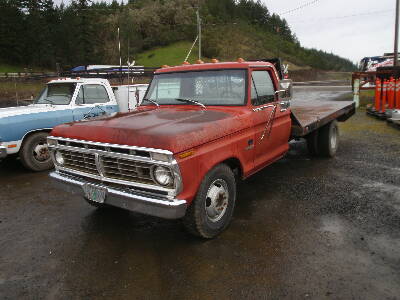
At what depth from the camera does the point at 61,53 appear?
173ft

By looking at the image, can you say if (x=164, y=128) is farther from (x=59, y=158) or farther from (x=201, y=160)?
(x=59, y=158)

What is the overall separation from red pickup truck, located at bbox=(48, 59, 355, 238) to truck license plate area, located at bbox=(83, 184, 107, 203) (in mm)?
11

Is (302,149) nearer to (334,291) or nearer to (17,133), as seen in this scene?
(334,291)

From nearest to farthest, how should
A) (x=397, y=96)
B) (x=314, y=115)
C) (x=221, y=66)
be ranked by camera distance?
(x=221, y=66), (x=314, y=115), (x=397, y=96)

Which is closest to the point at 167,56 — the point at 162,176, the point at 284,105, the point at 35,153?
the point at 35,153

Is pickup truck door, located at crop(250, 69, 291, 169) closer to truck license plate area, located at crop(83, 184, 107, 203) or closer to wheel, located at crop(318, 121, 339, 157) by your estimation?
wheel, located at crop(318, 121, 339, 157)

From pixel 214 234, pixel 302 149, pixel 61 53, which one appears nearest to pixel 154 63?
pixel 61 53

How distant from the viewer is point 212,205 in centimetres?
384

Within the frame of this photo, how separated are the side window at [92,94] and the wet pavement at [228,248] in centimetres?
253

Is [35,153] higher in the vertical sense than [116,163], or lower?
lower

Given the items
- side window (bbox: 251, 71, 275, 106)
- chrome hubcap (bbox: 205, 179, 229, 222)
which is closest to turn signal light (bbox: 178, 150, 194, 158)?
chrome hubcap (bbox: 205, 179, 229, 222)

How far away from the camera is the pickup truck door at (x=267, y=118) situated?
460 cm

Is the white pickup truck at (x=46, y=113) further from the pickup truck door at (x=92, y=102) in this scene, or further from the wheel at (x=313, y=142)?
the wheel at (x=313, y=142)

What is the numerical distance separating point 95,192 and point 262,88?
273 cm
